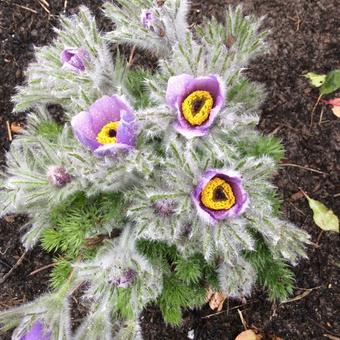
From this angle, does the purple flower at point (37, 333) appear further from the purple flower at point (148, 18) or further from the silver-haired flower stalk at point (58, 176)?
the purple flower at point (148, 18)

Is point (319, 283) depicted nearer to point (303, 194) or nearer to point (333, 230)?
point (333, 230)

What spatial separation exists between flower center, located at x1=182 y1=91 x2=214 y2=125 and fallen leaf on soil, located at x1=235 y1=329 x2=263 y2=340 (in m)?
1.20

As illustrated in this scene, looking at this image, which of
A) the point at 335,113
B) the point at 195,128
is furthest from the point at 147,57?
the point at 195,128

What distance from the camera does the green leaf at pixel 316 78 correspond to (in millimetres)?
2536

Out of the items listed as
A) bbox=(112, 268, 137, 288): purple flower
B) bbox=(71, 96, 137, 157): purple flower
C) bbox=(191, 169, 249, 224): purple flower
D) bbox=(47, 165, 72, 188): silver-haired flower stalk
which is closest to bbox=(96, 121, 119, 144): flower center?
bbox=(71, 96, 137, 157): purple flower

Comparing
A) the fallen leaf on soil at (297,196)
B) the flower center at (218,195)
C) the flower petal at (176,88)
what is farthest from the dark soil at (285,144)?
the flower petal at (176,88)

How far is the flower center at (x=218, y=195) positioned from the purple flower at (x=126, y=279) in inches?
13.3

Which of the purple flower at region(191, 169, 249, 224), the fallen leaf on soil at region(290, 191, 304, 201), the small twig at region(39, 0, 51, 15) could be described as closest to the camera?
the purple flower at region(191, 169, 249, 224)

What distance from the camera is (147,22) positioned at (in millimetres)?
1733

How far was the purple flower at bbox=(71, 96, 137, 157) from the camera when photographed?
1520 mm

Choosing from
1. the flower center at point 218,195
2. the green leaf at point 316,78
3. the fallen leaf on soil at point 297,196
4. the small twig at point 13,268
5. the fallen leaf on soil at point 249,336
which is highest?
the flower center at point 218,195

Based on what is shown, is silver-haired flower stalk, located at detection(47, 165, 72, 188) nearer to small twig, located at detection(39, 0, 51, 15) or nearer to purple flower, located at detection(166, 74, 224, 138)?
purple flower, located at detection(166, 74, 224, 138)

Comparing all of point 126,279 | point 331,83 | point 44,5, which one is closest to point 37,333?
point 126,279

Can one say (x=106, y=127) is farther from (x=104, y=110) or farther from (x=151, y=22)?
(x=151, y=22)
